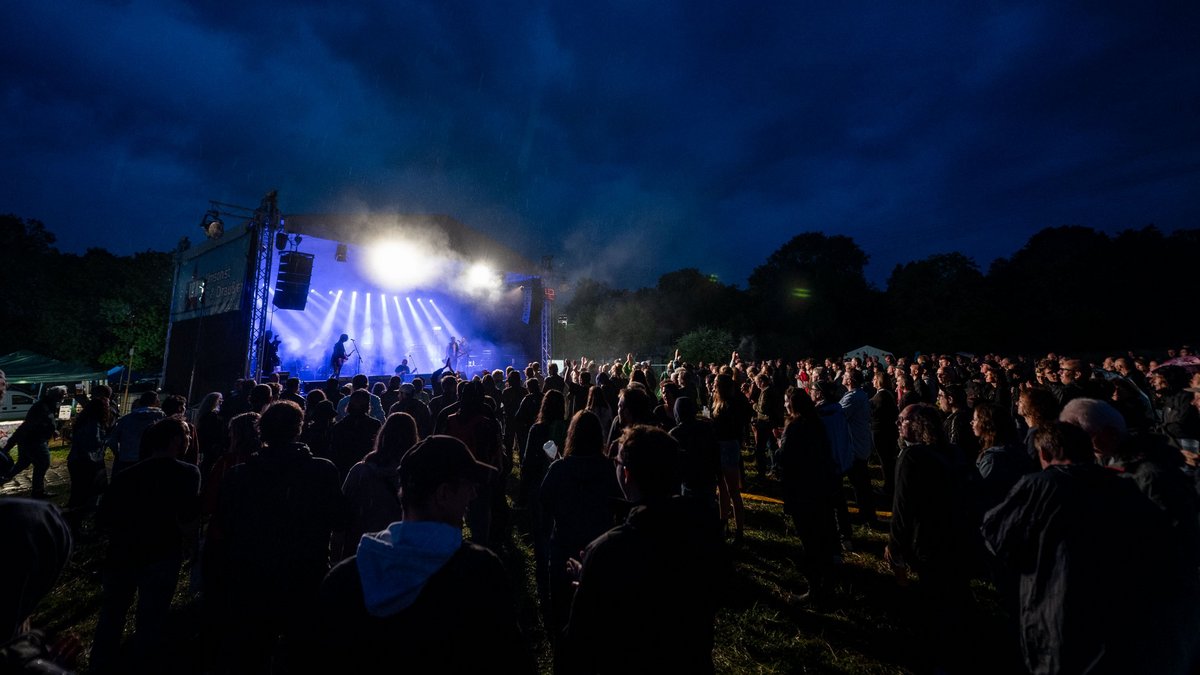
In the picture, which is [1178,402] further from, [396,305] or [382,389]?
[396,305]

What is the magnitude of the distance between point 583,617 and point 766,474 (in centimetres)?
829

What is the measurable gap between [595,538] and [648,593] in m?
1.19

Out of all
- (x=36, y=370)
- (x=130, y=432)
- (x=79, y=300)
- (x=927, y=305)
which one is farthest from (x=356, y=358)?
(x=927, y=305)

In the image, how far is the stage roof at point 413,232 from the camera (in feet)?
54.5

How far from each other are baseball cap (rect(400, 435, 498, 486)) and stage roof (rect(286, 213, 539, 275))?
54.6ft

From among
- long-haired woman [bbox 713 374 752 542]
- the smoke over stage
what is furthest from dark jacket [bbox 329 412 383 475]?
the smoke over stage

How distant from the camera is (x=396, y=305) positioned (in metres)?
22.0

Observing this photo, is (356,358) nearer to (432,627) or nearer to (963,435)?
(963,435)

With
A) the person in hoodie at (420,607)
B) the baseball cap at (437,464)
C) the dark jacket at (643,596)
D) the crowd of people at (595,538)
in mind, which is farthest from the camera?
the dark jacket at (643,596)

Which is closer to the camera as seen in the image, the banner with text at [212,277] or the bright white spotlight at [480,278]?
the banner with text at [212,277]

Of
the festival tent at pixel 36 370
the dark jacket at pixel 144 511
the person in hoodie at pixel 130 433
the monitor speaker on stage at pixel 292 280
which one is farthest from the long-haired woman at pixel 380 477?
the festival tent at pixel 36 370

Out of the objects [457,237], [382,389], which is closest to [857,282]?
[457,237]

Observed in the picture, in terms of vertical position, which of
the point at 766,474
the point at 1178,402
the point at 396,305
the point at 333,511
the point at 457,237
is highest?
the point at 457,237

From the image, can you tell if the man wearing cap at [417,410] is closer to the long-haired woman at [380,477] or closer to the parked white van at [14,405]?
the long-haired woman at [380,477]
